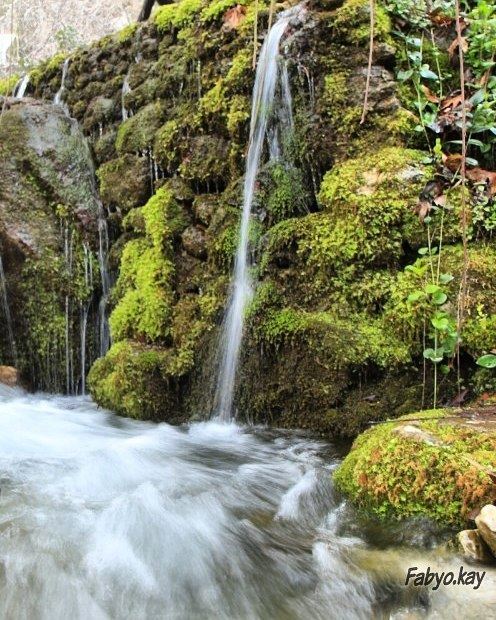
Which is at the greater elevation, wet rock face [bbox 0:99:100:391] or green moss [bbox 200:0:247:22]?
green moss [bbox 200:0:247:22]

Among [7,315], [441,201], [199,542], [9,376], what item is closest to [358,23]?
[441,201]

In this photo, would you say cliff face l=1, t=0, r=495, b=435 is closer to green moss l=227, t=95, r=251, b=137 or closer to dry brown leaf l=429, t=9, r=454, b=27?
green moss l=227, t=95, r=251, b=137

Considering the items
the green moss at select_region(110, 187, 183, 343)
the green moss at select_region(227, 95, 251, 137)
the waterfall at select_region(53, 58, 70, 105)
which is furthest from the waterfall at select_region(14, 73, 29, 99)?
the green moss at select_region(227, 95, 251, 137)

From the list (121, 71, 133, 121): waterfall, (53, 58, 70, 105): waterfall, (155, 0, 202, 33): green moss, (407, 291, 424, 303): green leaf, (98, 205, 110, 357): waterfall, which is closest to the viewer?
(407, 291, 424, 303): green leaf

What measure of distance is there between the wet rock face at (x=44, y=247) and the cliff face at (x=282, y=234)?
44cm

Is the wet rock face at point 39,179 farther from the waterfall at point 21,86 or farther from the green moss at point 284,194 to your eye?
the green moss at point 284,194

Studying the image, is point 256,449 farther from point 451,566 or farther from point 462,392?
point 451,566

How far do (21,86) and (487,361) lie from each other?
9036 millimetres

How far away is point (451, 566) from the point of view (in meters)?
2.09

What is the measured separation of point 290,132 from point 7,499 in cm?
374

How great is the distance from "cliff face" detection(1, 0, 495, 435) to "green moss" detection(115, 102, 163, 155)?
25mm

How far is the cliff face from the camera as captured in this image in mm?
4016

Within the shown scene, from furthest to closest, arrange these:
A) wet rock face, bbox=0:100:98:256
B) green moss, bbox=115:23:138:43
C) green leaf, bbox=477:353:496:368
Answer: green moss, bbox=115:23:138:43, wet rock face, bbox=0:100:98:256, green leaf, bbox=477:353:496:368

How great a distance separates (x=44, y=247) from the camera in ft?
20.6
